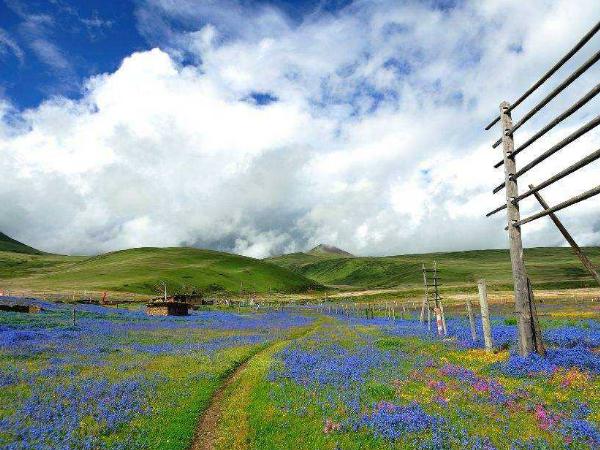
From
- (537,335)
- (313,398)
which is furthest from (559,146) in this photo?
(313,398)

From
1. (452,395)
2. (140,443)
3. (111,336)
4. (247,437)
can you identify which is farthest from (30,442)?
(111,336)

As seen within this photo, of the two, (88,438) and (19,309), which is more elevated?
(19,309)

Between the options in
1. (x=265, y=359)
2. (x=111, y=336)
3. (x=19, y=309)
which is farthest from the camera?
(x=19, y=309)

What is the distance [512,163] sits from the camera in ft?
67.9

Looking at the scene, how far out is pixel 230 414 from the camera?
13.9 metres

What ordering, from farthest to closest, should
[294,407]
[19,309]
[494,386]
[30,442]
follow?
[19,309] → [494,386] → [294,407] → [30,442]

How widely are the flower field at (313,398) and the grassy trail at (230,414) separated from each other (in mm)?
73

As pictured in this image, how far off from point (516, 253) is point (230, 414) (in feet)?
48.7

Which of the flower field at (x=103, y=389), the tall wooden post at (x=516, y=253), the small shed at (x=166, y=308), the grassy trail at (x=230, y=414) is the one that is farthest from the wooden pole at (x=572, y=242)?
the small shed at (x=166, y=308)

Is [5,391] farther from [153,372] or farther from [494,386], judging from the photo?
[494,386]

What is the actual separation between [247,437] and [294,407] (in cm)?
260

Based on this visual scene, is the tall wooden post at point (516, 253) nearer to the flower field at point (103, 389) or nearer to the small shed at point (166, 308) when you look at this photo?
the flower field at point (103, 389)

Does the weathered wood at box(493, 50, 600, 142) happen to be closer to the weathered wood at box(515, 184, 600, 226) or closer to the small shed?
the weathered wood at box(515, 184, 600, 226)

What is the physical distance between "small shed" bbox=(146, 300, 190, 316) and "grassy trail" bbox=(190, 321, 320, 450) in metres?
53.1
